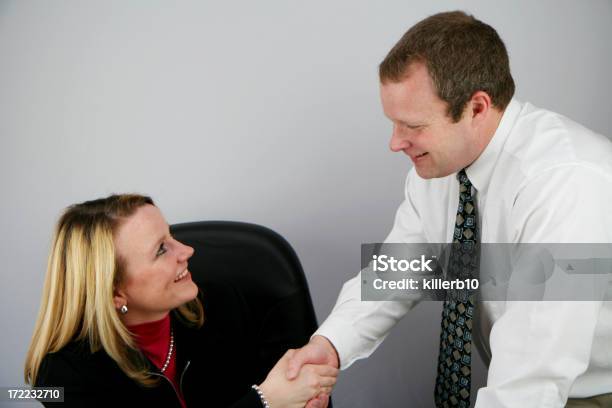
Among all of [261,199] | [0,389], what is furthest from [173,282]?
[0,389]

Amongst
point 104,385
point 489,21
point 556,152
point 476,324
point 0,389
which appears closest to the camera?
point 556,152

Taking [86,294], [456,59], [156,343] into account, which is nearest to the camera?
[456,59]

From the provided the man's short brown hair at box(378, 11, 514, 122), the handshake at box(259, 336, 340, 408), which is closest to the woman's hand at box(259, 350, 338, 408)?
the handshake at box(259, 336, 340, 408)

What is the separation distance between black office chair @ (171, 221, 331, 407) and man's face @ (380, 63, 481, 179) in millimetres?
462

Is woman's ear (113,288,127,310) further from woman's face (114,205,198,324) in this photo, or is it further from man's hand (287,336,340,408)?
man's hand (287,336,340,408)

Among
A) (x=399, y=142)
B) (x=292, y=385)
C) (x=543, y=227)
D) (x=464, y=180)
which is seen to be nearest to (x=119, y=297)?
(x=292, y=385)

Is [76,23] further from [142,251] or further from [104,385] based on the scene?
[104,385]

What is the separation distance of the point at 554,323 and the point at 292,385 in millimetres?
679

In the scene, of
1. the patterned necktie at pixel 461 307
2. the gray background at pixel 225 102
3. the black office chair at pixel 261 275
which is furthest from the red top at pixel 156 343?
the patterned necktie at pixel 461 307

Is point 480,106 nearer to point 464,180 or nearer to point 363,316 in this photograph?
point 464,180

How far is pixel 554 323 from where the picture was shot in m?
1.10

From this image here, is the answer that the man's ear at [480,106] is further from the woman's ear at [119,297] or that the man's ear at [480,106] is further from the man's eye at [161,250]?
the woman's ear at [119,297]

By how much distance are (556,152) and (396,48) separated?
397 millimetres

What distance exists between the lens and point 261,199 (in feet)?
6.69
